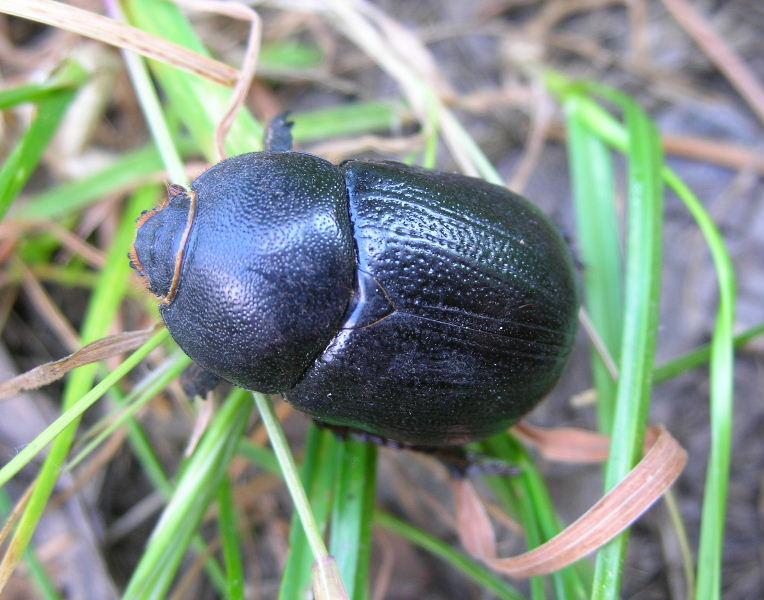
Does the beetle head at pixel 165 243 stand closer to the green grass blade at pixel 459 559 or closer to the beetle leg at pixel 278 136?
the beetle leg at pixel 278 136

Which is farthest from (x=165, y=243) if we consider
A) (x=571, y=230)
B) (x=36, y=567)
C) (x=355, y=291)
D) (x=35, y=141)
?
(x=571, y=230)

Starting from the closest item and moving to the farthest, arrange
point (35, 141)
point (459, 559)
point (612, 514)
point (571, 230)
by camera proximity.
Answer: point (612, 514) < point (35, 141) < point (459, 559) < point (571, 230)

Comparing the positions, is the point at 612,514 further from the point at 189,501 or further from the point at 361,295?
the point at 189,501

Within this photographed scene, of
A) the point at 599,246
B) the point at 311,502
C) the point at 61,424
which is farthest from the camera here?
the point at 599,246

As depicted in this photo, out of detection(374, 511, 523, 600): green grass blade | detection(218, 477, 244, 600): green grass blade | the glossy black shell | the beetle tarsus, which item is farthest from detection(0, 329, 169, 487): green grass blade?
detection(374, 511, 523, 600): green grass blade

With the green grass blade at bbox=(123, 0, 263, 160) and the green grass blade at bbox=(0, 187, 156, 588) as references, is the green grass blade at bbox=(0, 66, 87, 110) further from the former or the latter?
the green grass blade at bbox=(0, 187, 156, 588)

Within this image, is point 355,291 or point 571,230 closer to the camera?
point 355,291
